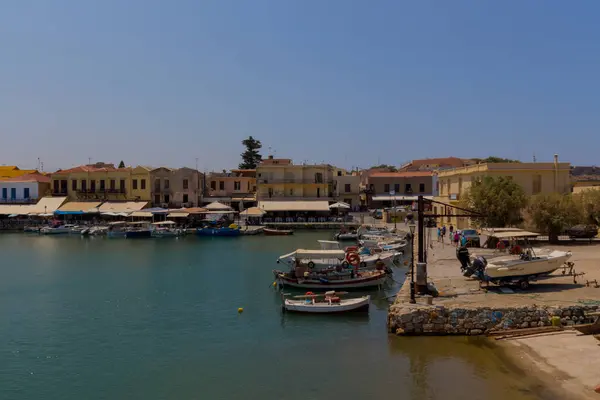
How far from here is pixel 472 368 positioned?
54.7 ft

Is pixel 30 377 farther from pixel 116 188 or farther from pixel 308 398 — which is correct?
pixel 116 188

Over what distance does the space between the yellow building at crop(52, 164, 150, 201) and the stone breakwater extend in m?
59.4

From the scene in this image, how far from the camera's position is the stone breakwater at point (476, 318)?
747 inches

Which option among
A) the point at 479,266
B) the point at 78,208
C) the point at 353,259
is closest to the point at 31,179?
the point at 78,208

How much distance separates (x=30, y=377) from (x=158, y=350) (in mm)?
4007

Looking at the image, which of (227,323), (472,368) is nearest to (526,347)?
(472,368)

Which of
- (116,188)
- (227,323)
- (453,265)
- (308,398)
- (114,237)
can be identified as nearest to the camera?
(308,398)

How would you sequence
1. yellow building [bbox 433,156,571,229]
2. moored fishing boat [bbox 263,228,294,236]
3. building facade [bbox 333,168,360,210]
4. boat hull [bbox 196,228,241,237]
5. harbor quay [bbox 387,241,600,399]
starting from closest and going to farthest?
1. harbor quay [bbox 387,241,600,399]
2. yellow building [bbox 433,156,571,229]
3. boat hull [bbox 196,228,241,237]
4. moored fishing boat [bbox 263,228,294,236]
5. building facade [bbox 333,168,360,210]

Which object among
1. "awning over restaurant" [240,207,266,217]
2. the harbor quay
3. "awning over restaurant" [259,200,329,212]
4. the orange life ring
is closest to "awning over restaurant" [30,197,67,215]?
"awning over restaurant" [240,207,266,217]

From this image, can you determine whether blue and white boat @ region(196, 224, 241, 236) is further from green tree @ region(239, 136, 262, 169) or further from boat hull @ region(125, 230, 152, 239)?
green tree @ region(239, 136, 262, 169)

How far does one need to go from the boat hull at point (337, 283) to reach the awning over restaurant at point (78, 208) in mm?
49081

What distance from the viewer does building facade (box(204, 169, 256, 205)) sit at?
7888cm

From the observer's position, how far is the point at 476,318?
1928 cm

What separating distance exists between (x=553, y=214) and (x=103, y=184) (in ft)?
187
